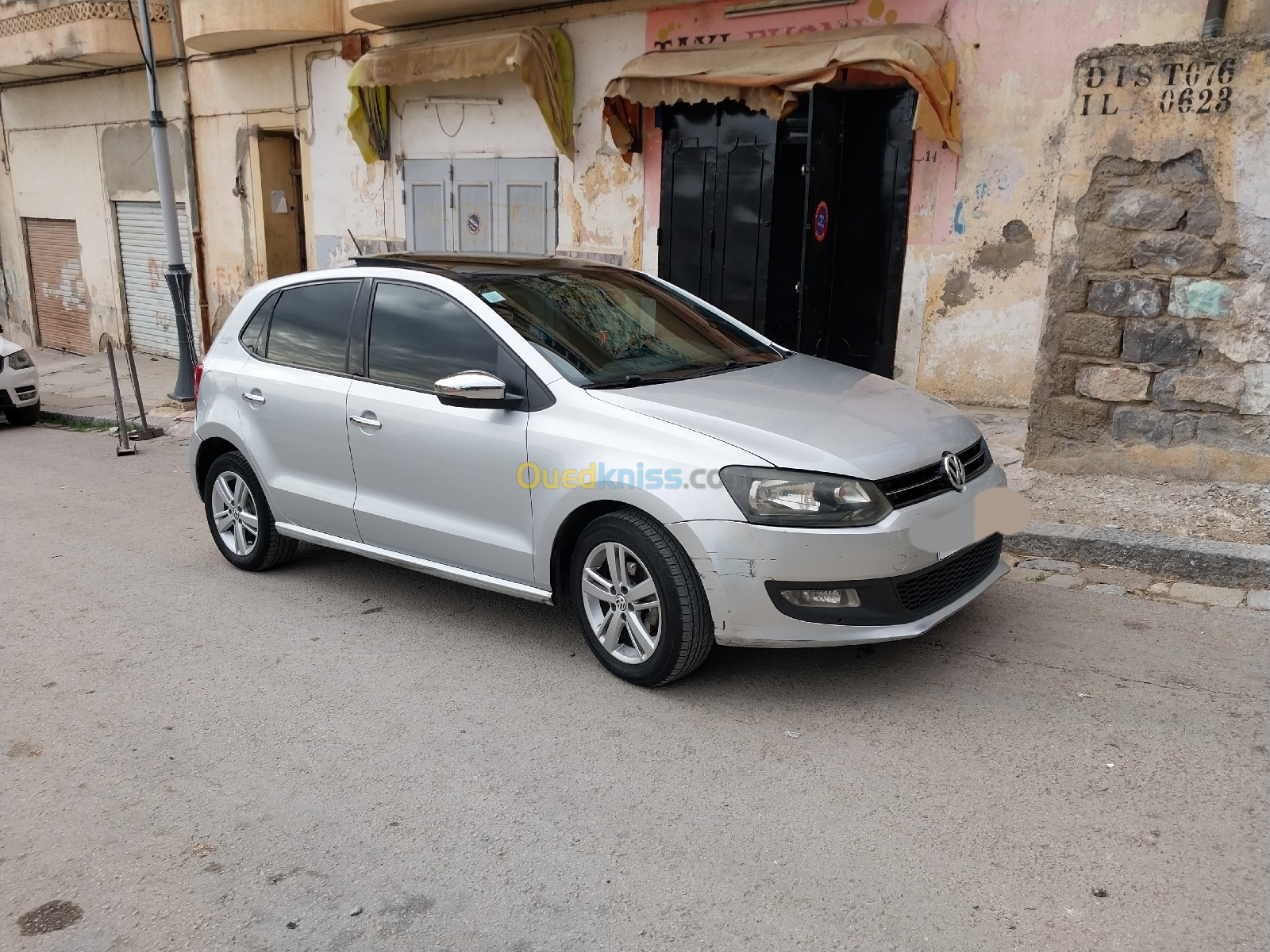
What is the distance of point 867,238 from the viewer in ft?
30.4

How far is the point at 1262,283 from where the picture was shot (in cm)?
548

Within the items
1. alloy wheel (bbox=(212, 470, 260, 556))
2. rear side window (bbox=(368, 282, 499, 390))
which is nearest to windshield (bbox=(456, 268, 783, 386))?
rear side window (bbox=(368, 282, 499, 390))

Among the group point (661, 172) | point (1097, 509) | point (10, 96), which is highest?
point (10, 96)

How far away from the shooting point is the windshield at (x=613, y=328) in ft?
14.5

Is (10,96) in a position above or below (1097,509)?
above

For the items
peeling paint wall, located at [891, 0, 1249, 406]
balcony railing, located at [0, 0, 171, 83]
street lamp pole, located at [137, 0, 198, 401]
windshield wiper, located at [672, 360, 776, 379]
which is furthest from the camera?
balcony railing, located at [0, 0, 171, 83]

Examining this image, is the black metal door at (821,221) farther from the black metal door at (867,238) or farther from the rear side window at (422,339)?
the rear side window at (422,339)

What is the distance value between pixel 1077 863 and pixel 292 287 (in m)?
4.49

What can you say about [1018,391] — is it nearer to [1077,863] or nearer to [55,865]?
[1077,863]

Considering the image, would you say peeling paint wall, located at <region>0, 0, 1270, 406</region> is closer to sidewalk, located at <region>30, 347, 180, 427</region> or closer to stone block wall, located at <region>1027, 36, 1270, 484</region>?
stone block wall, located at <region>1027, 36, 1270, 484</region>

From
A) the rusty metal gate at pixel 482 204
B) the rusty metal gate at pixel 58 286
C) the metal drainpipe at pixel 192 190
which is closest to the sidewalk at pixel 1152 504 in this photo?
the rusty metal gate at pixel 482 204

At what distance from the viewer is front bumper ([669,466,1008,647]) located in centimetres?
367

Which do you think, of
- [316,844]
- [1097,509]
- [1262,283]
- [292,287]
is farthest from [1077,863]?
[292,287]

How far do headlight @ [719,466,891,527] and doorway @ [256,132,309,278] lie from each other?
12.2 metres
